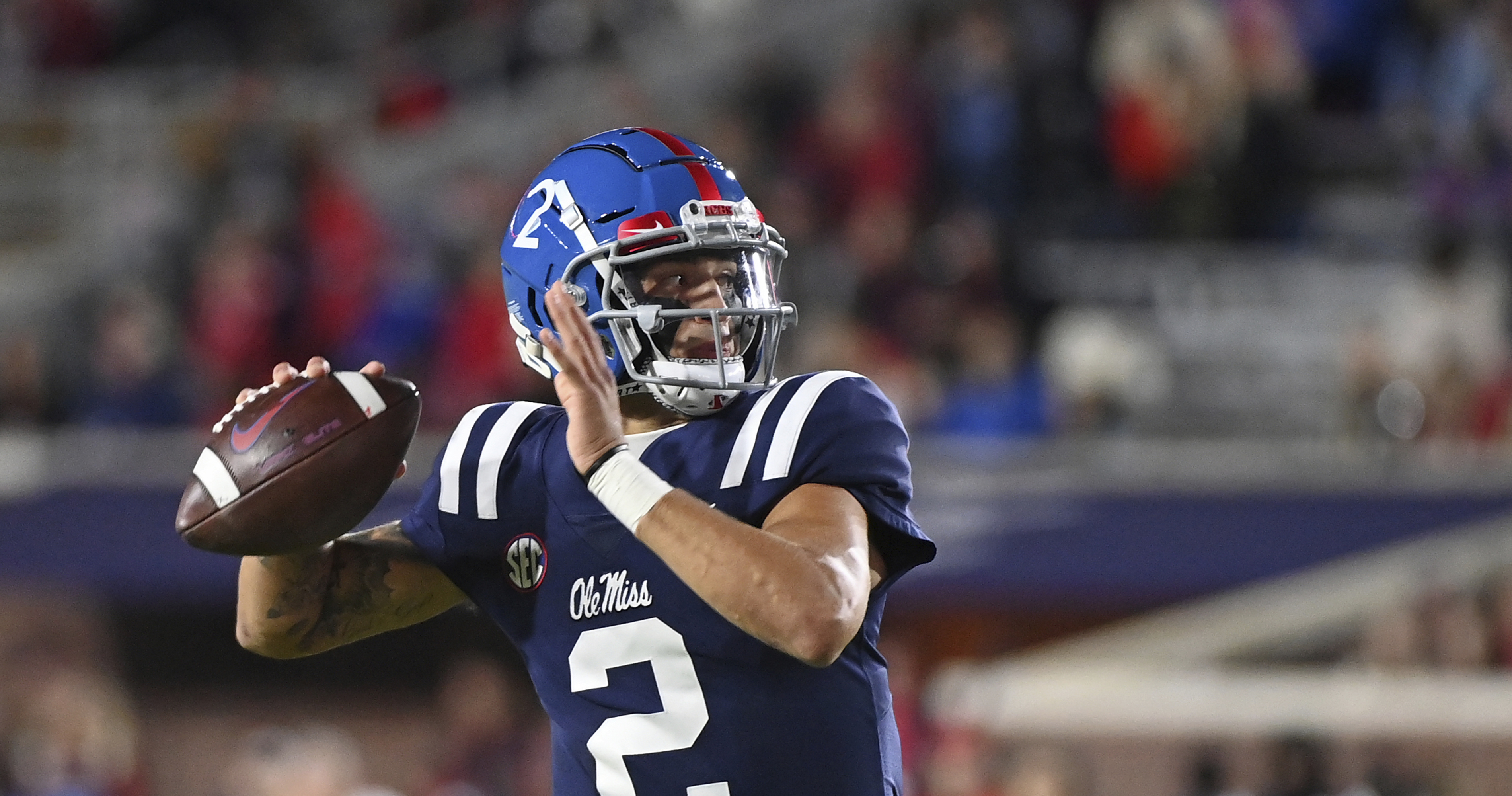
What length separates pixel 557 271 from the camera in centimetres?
283

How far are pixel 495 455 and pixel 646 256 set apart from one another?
1.25 ft

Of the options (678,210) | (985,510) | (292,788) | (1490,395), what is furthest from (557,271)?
(1490,395)

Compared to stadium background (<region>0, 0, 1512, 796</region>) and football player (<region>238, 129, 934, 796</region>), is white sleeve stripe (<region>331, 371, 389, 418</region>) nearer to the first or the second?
football player (<region>238, 129, 934, 796</region>)

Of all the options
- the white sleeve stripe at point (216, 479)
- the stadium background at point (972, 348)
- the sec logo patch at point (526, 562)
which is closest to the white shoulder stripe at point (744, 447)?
the sec logo patch at point (526, 562)

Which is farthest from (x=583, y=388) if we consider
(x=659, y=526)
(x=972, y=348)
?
(x=972, y=348)

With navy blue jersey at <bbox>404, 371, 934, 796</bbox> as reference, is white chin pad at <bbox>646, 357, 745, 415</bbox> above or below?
above

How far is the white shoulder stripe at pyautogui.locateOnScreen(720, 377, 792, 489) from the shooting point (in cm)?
263

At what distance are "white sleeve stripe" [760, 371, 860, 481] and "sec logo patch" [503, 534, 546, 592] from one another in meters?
0.36

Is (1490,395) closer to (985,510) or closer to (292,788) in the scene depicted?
(985,510)

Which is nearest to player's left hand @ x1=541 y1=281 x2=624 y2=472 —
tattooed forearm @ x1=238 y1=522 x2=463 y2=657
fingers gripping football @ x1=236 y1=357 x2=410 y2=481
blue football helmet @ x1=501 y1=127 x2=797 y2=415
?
blue football helmet @ x1=501 y1=127 x2=797 y2=415

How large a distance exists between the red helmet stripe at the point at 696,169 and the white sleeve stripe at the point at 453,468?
0.46 meters

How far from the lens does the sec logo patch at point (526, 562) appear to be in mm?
2754

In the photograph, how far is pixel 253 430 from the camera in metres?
2.77

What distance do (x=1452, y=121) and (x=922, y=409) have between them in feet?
10.9
